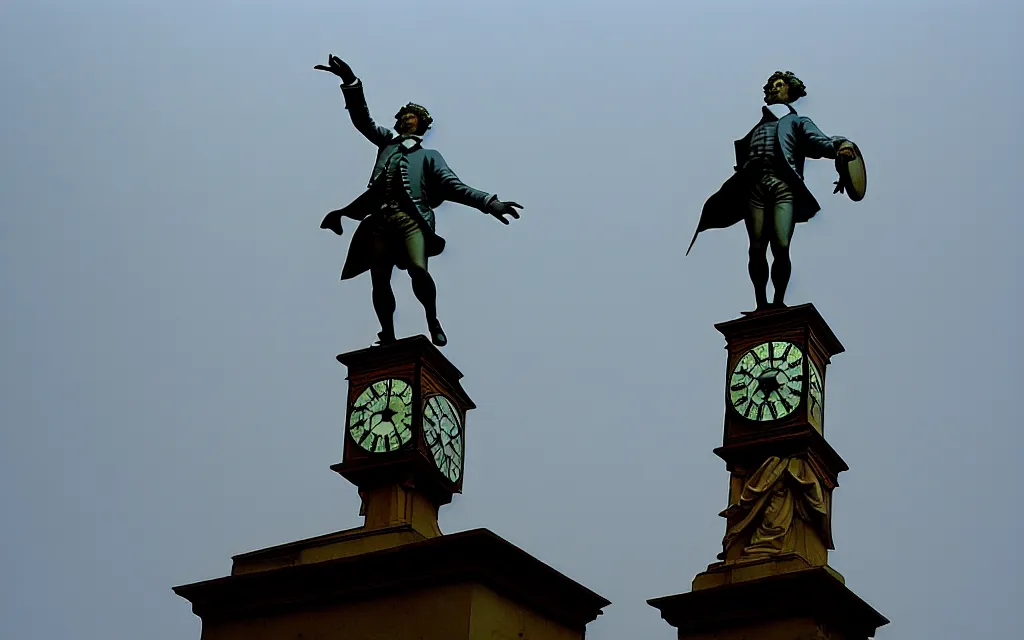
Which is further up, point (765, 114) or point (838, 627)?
point (765, 114)

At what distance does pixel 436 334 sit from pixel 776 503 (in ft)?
13.2

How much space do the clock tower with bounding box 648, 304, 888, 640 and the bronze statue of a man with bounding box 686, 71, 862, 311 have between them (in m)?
0.56

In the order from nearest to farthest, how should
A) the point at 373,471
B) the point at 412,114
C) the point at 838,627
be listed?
the point at 838,627 → the point at 373,471 → the point at 412,114

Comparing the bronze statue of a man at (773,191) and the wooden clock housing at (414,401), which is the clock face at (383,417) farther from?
the bronze statue of a man at (773,191)

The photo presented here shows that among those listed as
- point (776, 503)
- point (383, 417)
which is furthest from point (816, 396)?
point (383, 417)

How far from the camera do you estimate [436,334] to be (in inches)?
1037

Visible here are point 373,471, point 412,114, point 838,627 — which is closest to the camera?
point 838,627

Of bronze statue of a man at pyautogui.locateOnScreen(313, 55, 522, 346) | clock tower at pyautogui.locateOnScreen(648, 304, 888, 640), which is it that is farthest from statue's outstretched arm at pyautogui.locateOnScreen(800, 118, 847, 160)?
bronze statue of a man at pyautogui.locateOnScreen(313, 55, 522, 346)

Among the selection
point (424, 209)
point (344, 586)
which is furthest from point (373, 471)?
point (424, 209)

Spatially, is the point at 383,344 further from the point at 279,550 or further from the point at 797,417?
the point at 797,417

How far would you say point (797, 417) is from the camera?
24.6m

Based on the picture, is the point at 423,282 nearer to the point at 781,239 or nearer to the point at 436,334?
the point at 436,334

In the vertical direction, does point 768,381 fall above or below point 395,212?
below

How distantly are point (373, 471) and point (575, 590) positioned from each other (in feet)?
7.37
